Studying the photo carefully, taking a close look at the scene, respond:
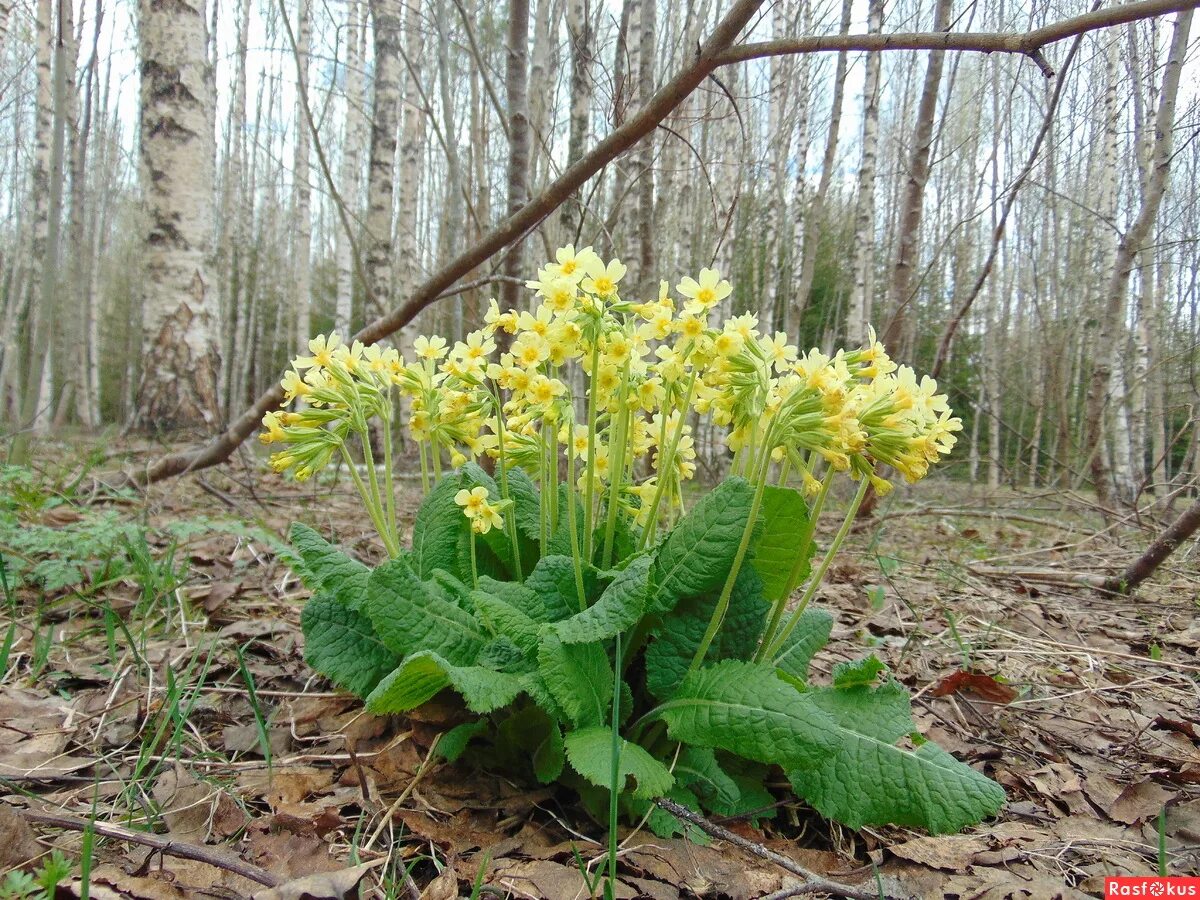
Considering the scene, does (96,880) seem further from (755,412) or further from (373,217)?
(373,217)

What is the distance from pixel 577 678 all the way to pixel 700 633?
1.04 ft

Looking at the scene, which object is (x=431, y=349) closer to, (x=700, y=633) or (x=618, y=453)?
(x=618, y=453)

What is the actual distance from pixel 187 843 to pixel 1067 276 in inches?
760

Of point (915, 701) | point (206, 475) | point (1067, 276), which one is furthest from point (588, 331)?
point (1067, 276)

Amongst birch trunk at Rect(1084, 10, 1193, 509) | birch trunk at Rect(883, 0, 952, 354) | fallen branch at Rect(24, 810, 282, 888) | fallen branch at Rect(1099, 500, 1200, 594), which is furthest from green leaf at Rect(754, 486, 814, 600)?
birch trunk at Rect(1084, 10, 1193, 509)

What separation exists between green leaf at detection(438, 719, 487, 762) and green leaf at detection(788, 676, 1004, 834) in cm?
64

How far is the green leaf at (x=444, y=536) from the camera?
6.07 ft

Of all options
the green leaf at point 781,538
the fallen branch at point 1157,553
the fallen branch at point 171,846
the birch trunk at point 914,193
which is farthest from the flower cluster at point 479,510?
the birch trunk at point 914,193

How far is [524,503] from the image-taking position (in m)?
1.96

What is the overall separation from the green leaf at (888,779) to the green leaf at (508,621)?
1.84ft

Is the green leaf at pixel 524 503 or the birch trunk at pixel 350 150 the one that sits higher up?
the birch trunk at pixel 350 150

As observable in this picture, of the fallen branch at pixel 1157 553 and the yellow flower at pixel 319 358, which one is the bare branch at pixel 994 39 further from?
the fallen branch at pixel 1157 553

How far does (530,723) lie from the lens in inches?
60.9

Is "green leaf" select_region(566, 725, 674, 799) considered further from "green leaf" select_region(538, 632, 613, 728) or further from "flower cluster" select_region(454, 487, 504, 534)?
"flower cluster" select_region(454, 487, 504, 534)
